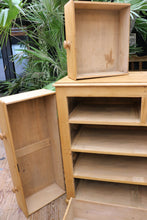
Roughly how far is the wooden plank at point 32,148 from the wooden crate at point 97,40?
0.58 meters

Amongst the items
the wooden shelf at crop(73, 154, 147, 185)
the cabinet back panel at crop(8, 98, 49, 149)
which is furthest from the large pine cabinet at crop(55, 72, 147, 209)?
the cabinet back panel at crop(8, 98, 49, 149)

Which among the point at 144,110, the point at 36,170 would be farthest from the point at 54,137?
the point at 144,110

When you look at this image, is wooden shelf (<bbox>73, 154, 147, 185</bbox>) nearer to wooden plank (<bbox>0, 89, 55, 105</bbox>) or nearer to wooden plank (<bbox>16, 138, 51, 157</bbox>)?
wooden plank (<bbox>16, 138, 51, 157</bbox>)

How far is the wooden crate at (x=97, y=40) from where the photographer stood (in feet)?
3.53

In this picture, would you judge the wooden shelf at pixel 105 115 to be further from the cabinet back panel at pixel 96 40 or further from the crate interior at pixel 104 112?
the cabinet back panel at pixel 96 40

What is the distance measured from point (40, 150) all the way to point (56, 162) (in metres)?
0.16

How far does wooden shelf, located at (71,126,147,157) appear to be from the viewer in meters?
1.16

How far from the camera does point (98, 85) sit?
1006 millimetres

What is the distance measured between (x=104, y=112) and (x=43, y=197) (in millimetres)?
827

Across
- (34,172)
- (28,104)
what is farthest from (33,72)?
(34,172)

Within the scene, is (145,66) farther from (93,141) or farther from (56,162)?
(56,162)

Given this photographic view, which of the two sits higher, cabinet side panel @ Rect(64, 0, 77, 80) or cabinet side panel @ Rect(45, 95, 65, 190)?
cabinet side panel @ Rect(64, 0, 77, 80)

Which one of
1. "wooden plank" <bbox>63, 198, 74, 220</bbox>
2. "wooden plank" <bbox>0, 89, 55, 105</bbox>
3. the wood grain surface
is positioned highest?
"wooden plank" <bbox>0, 89, 55, 105</bbox>

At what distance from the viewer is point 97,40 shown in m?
1.16
